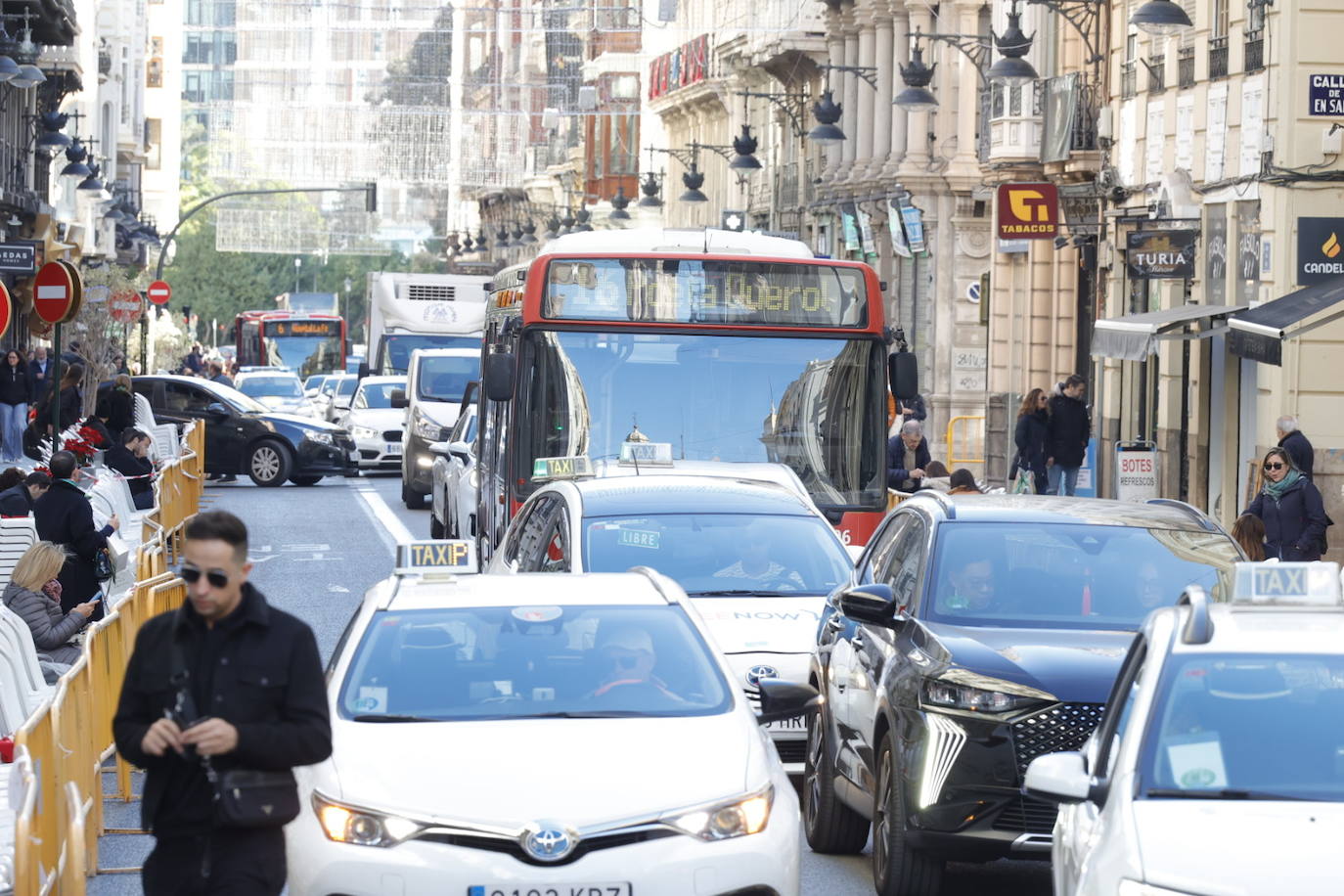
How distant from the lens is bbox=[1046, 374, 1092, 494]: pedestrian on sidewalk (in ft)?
97.9

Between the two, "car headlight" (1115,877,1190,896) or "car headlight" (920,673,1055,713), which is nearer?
"car headlight" (1115,877,1190,896)

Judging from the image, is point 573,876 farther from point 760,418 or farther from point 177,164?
point 177,164

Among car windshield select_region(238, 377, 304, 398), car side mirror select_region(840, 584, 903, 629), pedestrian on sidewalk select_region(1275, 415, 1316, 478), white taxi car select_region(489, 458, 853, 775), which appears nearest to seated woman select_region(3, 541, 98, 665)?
white taxi car select_region(489, 458, 853, 775)

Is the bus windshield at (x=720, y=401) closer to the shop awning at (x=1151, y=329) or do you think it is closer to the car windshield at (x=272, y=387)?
the shop awning at (x=1151, y=329)

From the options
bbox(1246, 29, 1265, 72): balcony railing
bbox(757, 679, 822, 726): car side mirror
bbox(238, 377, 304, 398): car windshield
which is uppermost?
bbox(1246, 29, 1265, 72): balcony railing

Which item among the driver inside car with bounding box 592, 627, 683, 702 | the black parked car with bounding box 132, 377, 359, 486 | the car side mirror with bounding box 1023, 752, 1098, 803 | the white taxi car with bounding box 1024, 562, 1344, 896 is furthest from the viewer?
the black parked car with bounding box 132, 377, 359, 486

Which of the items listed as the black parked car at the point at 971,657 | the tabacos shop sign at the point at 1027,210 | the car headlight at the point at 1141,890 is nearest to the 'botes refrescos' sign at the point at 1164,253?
the tabacos shop sign at the point at 1027,210

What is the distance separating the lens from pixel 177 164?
131 m

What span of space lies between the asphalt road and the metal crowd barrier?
1.19 ft

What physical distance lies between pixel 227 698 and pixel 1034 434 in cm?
2455

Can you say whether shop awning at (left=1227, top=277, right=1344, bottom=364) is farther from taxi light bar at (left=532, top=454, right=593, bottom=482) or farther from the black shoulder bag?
the black shoulder bag

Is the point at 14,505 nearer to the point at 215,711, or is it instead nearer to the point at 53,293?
the point at 53,293

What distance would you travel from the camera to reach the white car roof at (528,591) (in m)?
8.29

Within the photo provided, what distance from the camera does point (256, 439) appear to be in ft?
115
